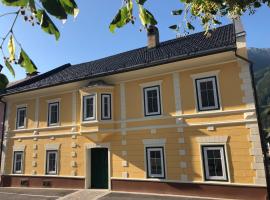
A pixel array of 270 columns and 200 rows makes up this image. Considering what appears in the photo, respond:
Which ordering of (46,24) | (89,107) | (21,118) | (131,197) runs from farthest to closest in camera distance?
(21,118) → (89,107) → (131,197) → (46,24)

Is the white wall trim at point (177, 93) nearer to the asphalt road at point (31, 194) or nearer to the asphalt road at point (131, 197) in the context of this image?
the asphalt road at point (131, 197)

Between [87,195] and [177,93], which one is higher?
[177,93]

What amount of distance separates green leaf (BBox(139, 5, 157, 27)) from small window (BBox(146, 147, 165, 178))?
1211cm

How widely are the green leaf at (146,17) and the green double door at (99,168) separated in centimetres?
1409

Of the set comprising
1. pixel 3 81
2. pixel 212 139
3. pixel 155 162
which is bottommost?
pixel 155 162

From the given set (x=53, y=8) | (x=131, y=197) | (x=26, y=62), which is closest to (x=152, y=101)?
(x=131, y=197)

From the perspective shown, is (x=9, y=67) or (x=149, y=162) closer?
(x=9, y=67)

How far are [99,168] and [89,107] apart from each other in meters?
3.76

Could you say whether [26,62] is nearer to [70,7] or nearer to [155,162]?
[70,7]

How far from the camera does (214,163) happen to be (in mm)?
12094

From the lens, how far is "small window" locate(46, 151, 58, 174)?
16.6 metres

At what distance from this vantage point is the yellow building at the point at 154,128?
1184 cm

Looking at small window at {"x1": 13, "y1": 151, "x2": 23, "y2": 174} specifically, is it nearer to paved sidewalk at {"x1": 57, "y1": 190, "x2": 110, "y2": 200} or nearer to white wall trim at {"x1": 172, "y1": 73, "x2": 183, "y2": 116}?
paved sidewalk at {"x1": 57, "y1": 190, "x2": 110, "y2": 200}

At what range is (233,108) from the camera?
39.7ft
